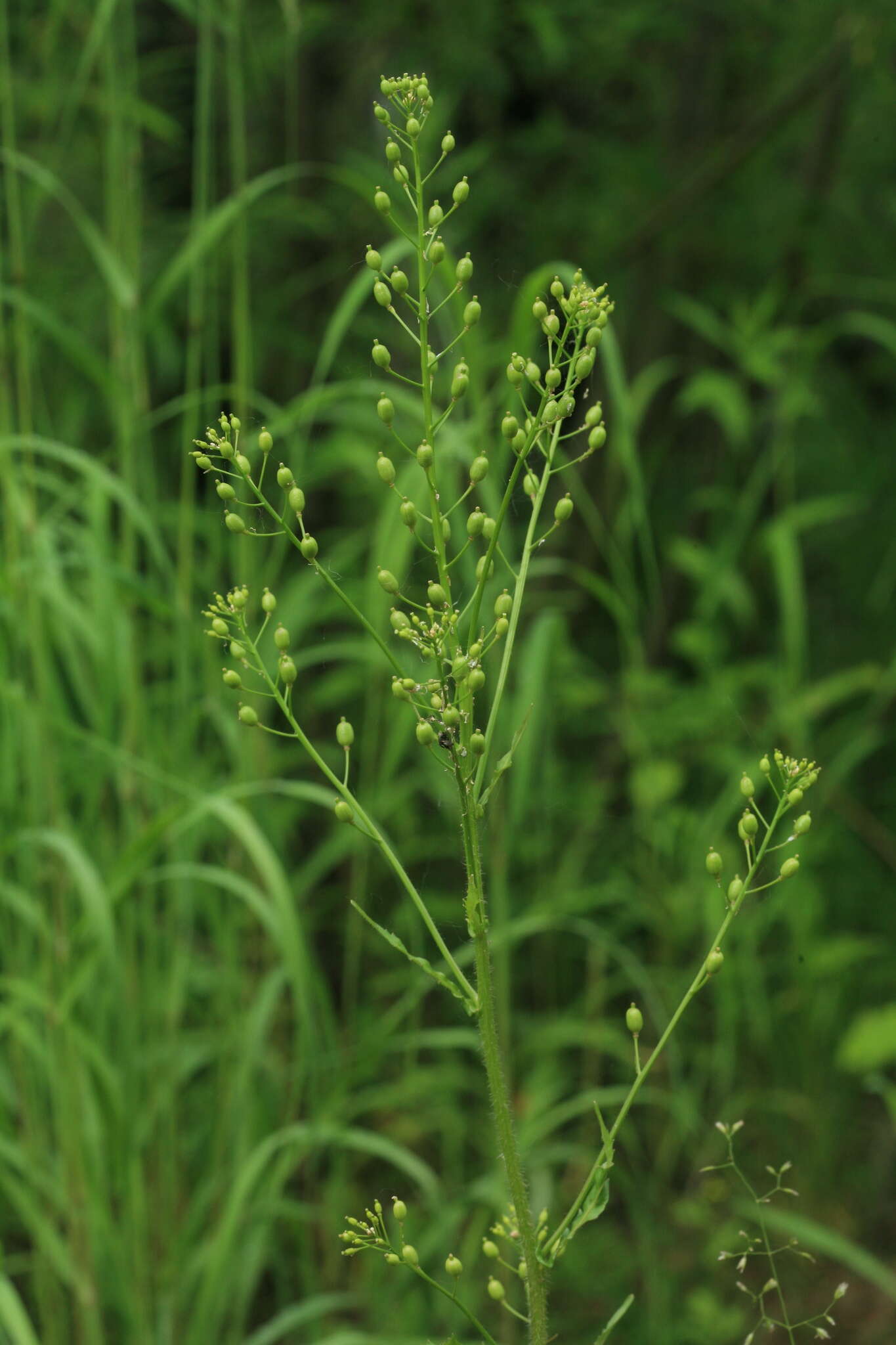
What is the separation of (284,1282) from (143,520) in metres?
1.07

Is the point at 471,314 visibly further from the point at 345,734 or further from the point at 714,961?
the point at 714,961

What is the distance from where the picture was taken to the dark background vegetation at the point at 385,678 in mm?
1494

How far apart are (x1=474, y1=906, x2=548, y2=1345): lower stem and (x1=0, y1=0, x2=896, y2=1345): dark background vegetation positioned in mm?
641

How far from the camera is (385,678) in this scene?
176 cm

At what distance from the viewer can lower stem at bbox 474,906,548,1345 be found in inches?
22.6

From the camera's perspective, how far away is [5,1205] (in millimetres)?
1926

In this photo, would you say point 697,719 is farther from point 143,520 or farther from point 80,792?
point 143,520

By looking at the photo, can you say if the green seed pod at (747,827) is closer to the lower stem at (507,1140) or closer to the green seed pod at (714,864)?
the green seed pod at (714,864)

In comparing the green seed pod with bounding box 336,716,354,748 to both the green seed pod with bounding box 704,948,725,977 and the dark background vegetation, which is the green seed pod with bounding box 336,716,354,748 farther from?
the dark background vegetation

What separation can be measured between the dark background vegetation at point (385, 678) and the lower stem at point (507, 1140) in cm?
64

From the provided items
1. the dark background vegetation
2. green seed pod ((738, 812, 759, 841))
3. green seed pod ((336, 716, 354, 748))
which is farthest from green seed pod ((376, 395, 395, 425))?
the dark background vegetation

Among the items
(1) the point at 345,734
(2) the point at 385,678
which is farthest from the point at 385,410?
(2) the point at 385,678

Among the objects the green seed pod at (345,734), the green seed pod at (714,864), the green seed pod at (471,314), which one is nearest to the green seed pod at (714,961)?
the green seed pod at (714,864)

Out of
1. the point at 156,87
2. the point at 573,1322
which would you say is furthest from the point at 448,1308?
the point at 156,87
